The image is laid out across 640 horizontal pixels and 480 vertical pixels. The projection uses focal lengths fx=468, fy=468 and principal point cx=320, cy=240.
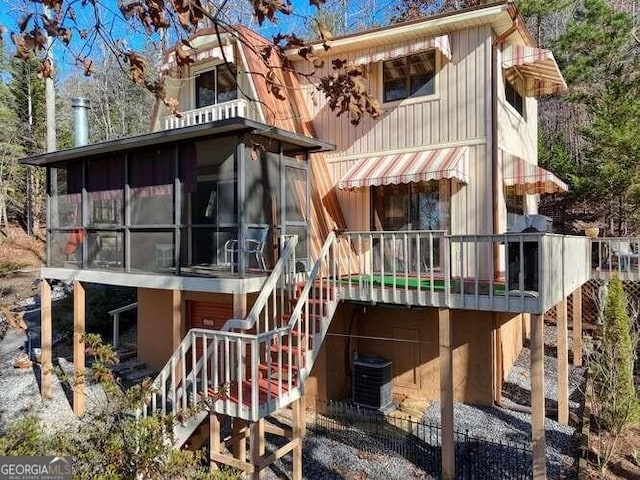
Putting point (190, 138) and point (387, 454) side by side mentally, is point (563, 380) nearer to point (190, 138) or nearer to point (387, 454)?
point (387, 454)

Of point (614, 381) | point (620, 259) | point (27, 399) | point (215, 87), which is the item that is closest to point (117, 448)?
point (614, 381)

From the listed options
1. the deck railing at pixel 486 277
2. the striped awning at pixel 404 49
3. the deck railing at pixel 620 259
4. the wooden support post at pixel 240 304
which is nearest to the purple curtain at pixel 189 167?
the wooden support post at pixel 240 304

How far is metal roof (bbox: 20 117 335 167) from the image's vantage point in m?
7.41

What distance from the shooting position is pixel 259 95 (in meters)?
10.5

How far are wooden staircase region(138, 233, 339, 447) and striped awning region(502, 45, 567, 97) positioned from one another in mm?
5715

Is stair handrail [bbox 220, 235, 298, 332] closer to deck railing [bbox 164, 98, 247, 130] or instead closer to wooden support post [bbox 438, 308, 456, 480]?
wooden support post [bbox 438, 308, 456, 480]

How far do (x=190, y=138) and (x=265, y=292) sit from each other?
3159 millimetres

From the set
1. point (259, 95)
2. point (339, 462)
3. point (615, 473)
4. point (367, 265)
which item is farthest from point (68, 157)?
point (615, 473)

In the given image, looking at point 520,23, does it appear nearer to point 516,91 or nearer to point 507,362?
point 516,91

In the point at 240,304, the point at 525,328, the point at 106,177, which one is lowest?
the point at 525,328

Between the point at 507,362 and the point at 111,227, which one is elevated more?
the point at 111,227

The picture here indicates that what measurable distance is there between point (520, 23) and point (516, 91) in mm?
2319

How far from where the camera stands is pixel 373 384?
10.1m

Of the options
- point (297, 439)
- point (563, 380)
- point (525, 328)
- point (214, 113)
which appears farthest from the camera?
point (525, 328)
